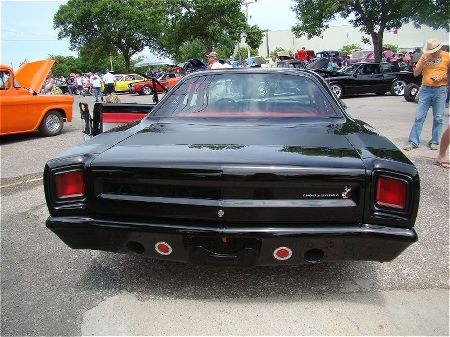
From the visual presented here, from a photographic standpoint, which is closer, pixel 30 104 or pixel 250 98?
pixel 250 98

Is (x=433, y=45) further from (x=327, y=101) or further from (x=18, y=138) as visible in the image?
(x=18, y=138)

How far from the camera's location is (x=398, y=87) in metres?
16.1

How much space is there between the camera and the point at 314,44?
78625 millimetres

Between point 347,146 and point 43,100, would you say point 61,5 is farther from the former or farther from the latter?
point 347,146

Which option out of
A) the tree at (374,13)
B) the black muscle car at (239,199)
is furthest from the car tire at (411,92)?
the black muscle car at (239,199)

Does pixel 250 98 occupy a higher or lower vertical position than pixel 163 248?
higher

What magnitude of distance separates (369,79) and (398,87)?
1.34 meters

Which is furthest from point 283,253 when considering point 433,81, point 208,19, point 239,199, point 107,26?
point 107,26

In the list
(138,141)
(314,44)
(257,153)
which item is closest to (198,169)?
(257,153)

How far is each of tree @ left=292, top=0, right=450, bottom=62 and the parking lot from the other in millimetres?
19992

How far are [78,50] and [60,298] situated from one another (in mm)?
44006

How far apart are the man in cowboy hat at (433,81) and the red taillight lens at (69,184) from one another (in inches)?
214

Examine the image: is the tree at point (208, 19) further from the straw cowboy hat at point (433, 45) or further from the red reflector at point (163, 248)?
the red reflector at point (163, 248)

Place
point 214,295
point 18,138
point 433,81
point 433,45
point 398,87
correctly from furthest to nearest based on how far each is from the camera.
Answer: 1. point 398,87
2. point 18,138
3. point 433,81
4. point 433,45
5. point 214,295
